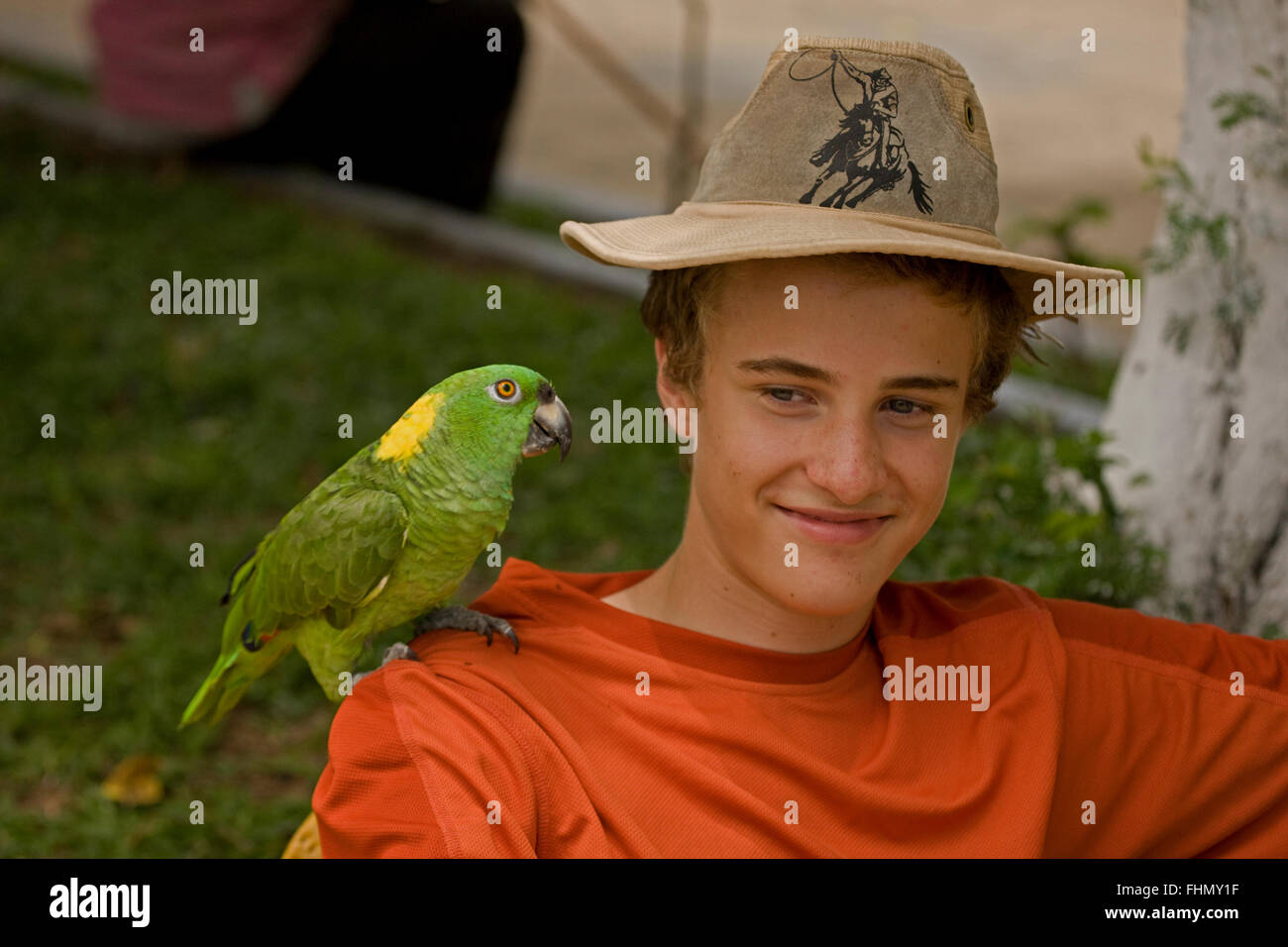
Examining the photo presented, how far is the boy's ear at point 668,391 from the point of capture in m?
2.16

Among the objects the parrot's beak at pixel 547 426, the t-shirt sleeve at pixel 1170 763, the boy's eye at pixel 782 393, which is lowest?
the t-shirt sleeve at pixel 1170 763

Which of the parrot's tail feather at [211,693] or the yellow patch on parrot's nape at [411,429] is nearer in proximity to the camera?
the yellow patch on parrot's nape at [411,429]

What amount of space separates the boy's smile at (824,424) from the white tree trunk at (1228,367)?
1.48m

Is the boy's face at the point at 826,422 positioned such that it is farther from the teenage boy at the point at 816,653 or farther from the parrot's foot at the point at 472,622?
the parrot's foot at the point at 472,622

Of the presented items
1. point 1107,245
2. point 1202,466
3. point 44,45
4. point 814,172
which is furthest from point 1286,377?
point 44,45

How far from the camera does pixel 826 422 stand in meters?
1.89

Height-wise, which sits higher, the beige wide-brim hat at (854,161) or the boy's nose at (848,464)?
the beige wide-brim hat at (854,161)

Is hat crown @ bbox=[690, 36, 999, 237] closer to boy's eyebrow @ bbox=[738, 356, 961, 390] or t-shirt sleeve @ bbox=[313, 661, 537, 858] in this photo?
boy's eyebrow @ bbox=[738, 356, 961, 390]

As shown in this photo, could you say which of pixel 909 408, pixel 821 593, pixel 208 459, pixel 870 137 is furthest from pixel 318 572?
pixel 208 459

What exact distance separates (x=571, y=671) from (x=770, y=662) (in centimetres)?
34

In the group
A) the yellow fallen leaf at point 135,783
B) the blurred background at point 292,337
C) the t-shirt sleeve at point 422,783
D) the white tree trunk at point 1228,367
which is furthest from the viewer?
the blurred background at point 292,337

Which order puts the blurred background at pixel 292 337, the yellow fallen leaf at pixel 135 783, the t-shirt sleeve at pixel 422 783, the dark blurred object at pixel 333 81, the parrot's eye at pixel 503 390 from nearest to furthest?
the t-shirt sleeve at pixel 422 783 < the parrot's eye at pixel 503 390 < the yellow fallen leaf at pixel 135 783 < the blurred background at pixel 292 337 < the dark blurred object at pixel 333 81

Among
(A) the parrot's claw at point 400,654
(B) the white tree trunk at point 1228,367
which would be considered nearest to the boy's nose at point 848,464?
(A) the parrot's claw at point 400,654
